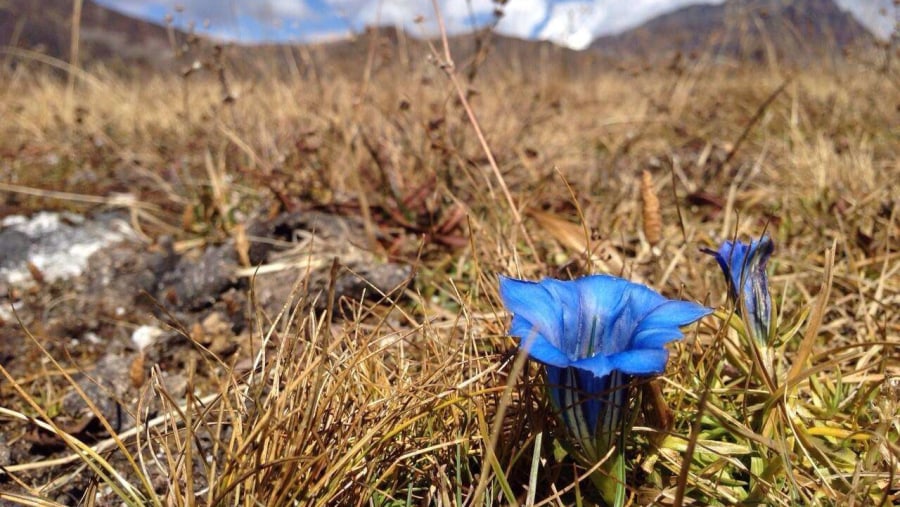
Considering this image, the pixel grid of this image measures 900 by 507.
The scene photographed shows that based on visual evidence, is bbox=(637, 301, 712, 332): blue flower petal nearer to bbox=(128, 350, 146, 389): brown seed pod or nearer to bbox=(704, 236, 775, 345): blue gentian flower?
bbox=(704, 236, 775, 345): blue gentian flower

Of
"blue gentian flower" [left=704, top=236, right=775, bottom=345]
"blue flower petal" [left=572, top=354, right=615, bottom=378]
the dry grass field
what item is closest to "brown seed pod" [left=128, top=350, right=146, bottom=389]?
the dry grass field

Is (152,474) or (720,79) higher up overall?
(720,79)

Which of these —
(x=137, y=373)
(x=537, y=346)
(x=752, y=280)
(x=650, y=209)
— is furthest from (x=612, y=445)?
(x=137, y=373)

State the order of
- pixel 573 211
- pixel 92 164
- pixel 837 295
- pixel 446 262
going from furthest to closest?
pixel 92 164
pixel 573 211
pixel 446 262
pixel 837 295

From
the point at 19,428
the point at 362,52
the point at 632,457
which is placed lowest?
the point at 19,428

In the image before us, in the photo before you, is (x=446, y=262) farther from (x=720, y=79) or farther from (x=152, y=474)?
(x=720, y=79)

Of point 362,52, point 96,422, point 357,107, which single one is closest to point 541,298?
point 96,422

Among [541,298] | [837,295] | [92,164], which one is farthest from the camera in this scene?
[92,164]
